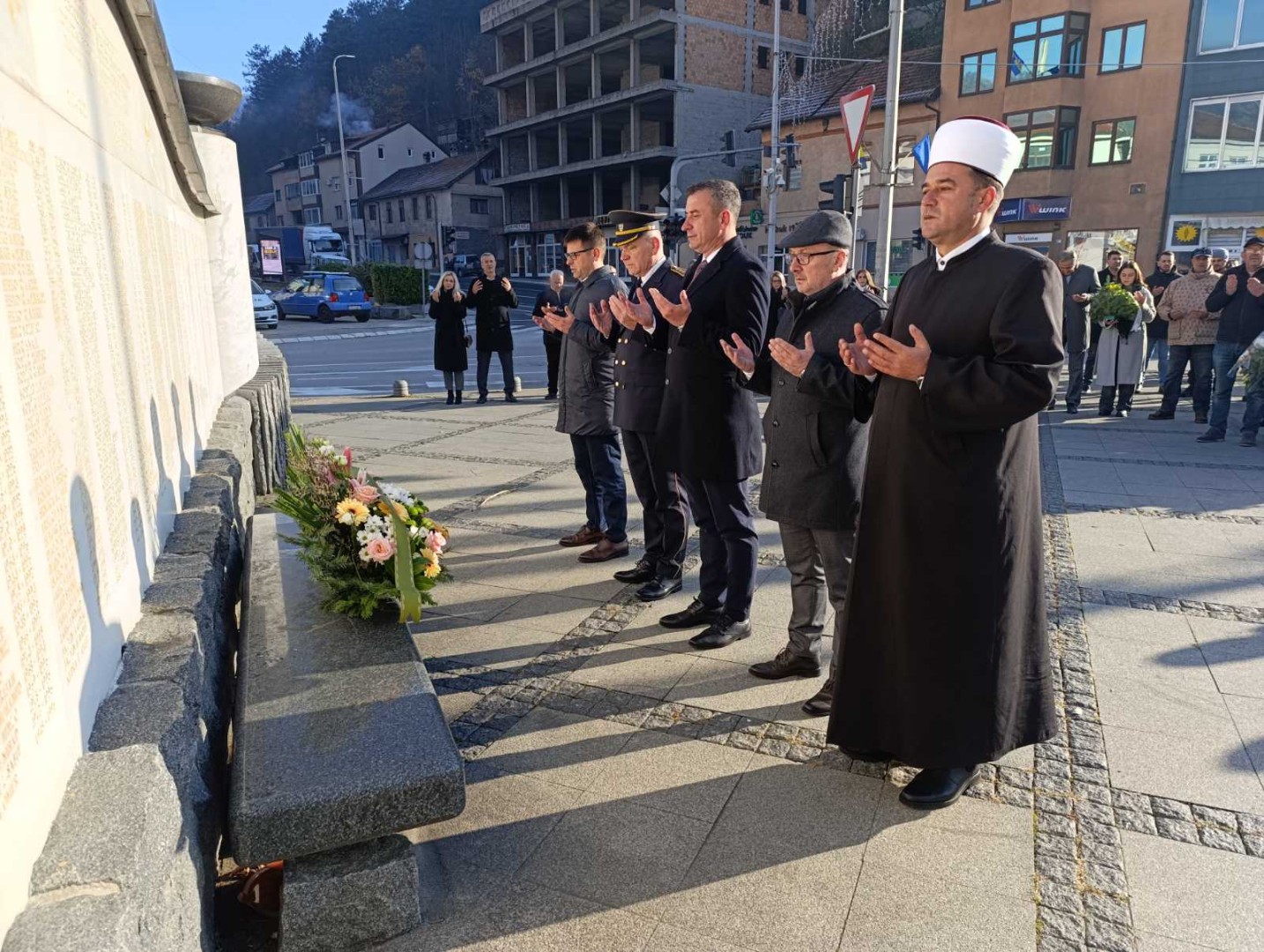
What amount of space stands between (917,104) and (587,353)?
103 ft

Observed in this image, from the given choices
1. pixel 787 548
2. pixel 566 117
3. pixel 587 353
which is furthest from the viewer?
pixel 566 117

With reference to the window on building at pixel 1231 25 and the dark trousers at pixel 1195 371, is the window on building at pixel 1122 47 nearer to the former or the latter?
the window on building at pixel 1231 25

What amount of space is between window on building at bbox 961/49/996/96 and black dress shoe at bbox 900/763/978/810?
3317 centimetres

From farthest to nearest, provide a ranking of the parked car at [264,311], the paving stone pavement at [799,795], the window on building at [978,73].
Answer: the window on building at [978,73] → the parked car at [264,311] → the paving stone pavement at [799,795]

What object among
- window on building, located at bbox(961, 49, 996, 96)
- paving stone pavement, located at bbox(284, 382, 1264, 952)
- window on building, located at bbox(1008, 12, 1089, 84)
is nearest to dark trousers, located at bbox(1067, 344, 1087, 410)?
paving stone pavement, located at bbox(284, 382, 1264, 952)

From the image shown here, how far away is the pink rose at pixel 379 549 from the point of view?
3229 millimetres

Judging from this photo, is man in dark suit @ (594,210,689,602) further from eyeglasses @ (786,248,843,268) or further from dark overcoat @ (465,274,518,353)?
dark overcoat @ (465,274,518,353)

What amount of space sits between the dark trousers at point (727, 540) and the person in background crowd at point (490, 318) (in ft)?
28.4

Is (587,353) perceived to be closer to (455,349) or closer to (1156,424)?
(455,349)

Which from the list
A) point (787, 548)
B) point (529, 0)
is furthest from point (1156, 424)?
point (529, 0)

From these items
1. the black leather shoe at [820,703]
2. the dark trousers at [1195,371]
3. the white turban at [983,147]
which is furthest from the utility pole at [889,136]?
the white turban at [983,147]

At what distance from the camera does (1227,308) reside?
9547 millimetres

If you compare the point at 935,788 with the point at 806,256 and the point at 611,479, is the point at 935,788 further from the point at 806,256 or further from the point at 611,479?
the point at 611,479

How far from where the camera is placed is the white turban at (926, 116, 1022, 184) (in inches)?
108
